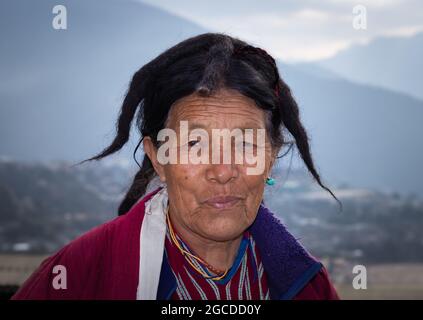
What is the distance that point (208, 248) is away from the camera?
2111 millimetres

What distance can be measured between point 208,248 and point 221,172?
0.43 m

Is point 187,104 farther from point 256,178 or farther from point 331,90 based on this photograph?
point 331,90

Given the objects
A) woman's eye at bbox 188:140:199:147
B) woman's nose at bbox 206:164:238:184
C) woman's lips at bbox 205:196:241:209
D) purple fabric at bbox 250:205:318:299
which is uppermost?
woman's eye at bbox 188:140:199:147

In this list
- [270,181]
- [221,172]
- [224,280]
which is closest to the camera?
[221,172]

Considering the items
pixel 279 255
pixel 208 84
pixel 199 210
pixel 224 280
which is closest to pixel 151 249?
pixel 199 210

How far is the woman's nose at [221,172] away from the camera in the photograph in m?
1.84

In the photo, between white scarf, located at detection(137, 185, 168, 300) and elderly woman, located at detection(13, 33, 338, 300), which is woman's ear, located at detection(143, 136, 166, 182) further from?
white scarf, located at detection(137, 185, 168, 300)

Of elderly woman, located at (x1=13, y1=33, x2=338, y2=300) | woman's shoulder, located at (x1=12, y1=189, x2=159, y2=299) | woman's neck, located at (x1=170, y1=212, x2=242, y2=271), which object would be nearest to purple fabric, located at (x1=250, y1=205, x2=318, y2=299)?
elderly woman, located at (x1=13, y1=33, x2=338, y2=300)

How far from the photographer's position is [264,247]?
2.17m

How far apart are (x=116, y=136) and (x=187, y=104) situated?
1.51 feet

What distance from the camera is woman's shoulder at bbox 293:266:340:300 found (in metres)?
2.08

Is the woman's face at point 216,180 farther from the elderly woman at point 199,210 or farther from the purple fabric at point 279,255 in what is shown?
the purple fabric at point 279,255

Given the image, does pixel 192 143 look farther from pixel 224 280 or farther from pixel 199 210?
pixel 224 280

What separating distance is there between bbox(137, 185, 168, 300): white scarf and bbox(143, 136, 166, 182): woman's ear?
4.9 inches
